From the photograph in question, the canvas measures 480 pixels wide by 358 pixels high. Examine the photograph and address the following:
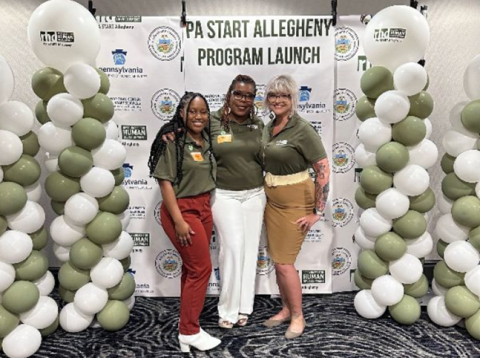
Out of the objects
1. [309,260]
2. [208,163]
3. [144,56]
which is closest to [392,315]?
[309,260]

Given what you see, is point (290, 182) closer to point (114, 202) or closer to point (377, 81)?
point (377, 81)

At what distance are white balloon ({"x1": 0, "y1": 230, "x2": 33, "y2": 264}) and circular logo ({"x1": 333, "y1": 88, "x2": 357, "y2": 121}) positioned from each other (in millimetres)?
2199

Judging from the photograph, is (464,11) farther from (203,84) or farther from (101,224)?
(101,224)

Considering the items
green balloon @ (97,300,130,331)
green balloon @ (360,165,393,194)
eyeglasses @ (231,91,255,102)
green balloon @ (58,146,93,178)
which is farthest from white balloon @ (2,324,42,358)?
green balloon @ (360,165,393,194)

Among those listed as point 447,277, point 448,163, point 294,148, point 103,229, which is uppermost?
point 294,148

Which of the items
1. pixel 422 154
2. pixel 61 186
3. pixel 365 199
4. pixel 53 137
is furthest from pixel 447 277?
pixel 53 137

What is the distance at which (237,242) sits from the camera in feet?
9.21

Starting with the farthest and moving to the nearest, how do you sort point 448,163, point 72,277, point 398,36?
point 448,163 → point 72,277 → point 398,36

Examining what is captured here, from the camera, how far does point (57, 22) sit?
2506 mm

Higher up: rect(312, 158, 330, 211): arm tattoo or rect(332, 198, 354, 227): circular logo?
rect(312, 158, 330, 211): arm tattoo

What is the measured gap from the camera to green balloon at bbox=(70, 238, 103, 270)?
2707 mm

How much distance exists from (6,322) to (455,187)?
2.75 metres

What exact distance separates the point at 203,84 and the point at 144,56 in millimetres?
462

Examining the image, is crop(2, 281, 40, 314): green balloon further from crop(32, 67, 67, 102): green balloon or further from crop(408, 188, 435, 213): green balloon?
crop(408, 188, 435, 213): green balloon
